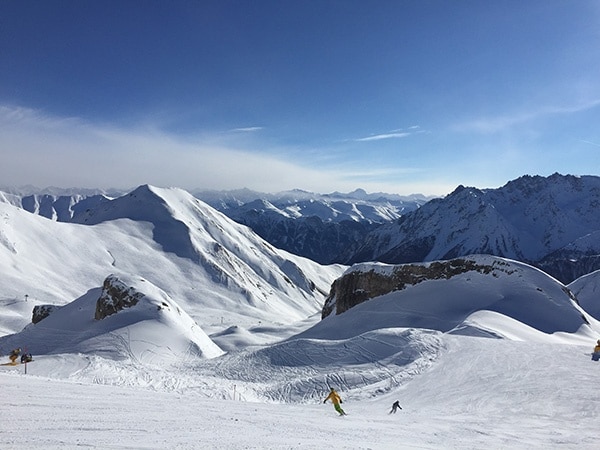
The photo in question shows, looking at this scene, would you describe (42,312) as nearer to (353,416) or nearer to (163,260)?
(353,416)

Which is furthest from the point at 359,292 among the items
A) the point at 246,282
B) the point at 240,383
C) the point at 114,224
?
the point at 114,224

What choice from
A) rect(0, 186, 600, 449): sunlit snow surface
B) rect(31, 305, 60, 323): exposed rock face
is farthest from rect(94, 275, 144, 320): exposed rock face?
rect(31, 305, 60, 323): exposed rock face

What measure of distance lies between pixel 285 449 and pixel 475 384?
44.2 ft

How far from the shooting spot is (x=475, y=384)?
772 inches

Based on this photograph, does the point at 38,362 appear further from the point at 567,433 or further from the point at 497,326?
the point at 497,326

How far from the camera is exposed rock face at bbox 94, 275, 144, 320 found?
4138 cm

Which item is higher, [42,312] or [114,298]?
[114,298]

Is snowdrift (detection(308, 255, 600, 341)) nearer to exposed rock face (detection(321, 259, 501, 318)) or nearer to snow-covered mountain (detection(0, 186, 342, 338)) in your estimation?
exposed rock face (detection(321, 259, 501, 318))

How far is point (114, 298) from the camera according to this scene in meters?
41.9

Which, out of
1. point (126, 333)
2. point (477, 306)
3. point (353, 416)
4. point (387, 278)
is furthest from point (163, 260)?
point (353, 416)

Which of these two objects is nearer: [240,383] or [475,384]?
[475,384]

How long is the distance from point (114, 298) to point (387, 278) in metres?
30.7

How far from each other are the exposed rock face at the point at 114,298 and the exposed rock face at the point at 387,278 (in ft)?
84.1

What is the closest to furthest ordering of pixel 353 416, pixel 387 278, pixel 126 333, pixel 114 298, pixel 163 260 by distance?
pixel 353 416, pixel 126 333, pixel 114 298, pixel 387 278, pixel 163 260
